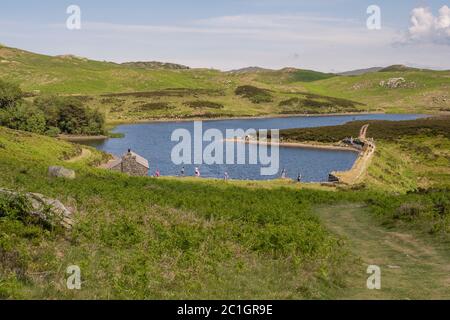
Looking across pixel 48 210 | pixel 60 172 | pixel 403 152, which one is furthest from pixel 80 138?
pixel 48 210

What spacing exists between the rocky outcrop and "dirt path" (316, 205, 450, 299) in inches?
411

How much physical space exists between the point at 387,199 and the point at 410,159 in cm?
5704

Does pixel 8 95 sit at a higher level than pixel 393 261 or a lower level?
higher

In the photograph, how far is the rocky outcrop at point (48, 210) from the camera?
18.1 m

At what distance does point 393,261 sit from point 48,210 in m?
13.2

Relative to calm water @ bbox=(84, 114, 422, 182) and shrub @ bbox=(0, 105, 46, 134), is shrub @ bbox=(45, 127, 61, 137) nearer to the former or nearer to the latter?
shrub @ bbox=(0, 105, 46, 134)

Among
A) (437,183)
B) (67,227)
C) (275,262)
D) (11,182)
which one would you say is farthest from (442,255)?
(437,183)

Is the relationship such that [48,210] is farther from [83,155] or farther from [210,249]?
[83,155]

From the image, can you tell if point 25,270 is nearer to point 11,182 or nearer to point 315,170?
point 11,182

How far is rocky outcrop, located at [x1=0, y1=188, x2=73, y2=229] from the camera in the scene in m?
18.1

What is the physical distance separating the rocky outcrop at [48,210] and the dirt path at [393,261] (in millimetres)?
A: 10431

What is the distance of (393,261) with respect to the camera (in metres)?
19.1

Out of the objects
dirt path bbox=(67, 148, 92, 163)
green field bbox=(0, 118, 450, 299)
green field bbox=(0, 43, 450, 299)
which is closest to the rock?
green field bbox=(0, 43, 450, 299)

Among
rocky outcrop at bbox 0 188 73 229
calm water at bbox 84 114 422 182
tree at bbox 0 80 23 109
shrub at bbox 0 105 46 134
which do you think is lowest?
calm water at bbox 84 114 422 182
